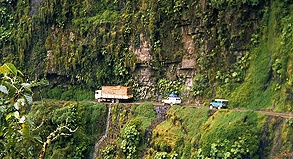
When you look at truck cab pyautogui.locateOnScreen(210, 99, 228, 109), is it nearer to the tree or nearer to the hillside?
the hillside

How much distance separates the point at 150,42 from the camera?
774 inches

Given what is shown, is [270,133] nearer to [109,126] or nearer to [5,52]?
[109,126]

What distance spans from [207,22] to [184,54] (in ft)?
6.73

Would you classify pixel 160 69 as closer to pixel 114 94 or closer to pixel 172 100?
pixel 172 100

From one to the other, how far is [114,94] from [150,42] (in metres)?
3.38

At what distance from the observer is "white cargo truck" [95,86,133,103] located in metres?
19.2

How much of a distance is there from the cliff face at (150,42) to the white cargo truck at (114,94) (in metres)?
0.94

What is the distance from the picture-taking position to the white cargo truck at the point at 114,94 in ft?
63.1

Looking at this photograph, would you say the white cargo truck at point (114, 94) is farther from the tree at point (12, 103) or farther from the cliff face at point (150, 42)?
the tree at point (12, 103)

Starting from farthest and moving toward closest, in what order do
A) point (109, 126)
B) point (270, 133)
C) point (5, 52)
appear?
point (5, 52), point (109, 126), point (270, 133)

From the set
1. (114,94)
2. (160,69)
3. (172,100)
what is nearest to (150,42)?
(160,69)

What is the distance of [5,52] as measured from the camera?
80.1 ft

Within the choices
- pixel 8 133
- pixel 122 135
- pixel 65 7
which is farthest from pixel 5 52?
pixel 8 133

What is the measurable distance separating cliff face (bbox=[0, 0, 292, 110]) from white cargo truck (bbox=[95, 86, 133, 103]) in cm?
94
